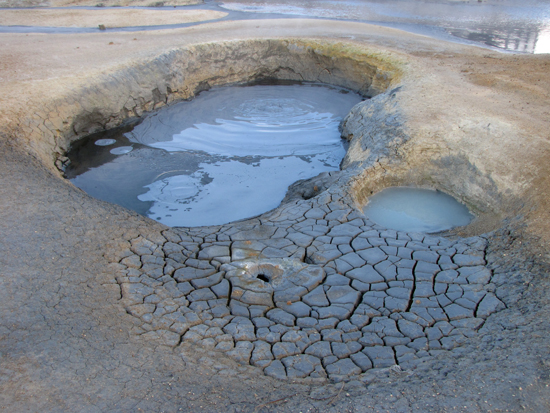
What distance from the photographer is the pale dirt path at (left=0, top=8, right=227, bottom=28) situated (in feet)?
38.6

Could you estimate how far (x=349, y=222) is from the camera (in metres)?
4.13

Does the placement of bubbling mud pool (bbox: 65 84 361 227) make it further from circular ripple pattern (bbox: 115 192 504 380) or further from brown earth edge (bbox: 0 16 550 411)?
circular ripple pattern (bbox: 115 192 504 380)

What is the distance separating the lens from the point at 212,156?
21.5ft

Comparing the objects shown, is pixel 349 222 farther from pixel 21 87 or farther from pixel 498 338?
pixel 21 87

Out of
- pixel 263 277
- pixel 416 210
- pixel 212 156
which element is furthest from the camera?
pixel 212 156

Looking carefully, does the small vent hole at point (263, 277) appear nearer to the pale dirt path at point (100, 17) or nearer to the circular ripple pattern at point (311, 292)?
the circular ripple pattern at point (311, 292)

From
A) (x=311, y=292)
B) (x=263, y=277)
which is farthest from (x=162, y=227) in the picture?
(x=311, y=292)

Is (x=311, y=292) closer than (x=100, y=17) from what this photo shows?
Yes

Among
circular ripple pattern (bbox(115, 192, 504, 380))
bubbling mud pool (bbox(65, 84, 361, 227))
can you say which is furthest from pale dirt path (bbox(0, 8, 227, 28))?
circular ripple pattern (bbox(115, 192, 504, 380))

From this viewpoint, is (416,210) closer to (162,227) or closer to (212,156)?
(162,227)

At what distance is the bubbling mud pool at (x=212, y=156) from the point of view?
546 centimetres

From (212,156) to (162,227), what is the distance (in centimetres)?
268

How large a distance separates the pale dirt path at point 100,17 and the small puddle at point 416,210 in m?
9.81

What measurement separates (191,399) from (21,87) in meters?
6.00
